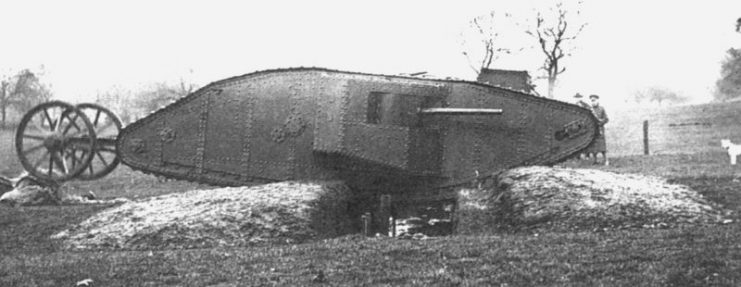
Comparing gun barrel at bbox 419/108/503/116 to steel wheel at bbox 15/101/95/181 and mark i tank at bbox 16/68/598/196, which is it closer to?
mark i tank at bbox 16/68/598/196

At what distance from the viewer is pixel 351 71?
13961mm

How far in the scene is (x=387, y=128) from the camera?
13.6m

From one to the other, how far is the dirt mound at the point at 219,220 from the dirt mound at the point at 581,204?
2.13 m

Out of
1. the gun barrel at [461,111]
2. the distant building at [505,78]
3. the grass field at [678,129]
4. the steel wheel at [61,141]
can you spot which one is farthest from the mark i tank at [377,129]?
the grass field at [678,129]

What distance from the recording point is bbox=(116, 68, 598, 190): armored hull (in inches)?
531

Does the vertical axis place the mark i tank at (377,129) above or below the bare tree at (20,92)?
below

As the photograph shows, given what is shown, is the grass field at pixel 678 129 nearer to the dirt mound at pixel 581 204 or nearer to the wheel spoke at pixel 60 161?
the dirt mound at pixel 581 204

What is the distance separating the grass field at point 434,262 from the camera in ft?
19.7

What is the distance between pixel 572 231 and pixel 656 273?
9.83ft

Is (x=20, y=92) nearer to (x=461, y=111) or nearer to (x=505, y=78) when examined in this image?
(x=505, y=78)

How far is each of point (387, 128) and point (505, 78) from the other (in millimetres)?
2568

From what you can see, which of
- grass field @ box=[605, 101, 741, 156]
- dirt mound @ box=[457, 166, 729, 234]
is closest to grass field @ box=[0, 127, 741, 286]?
dirt mound @ box=[457, 166, 729, 234]

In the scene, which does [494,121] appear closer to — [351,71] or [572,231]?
[351,71]

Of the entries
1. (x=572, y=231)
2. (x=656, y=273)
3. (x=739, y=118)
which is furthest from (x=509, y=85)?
(x=739, y=118)
